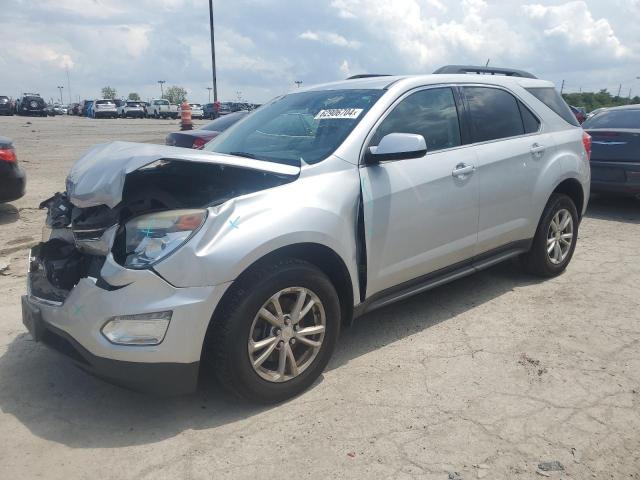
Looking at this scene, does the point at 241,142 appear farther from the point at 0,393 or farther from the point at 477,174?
the point at 0,393

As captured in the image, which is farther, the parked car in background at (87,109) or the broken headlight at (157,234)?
the parked car in background at (87,109)

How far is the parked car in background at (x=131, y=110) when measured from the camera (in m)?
52.4

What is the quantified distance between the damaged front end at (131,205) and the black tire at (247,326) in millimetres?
399

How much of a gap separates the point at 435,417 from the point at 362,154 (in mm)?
1573

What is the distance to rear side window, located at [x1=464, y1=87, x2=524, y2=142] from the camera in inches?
168

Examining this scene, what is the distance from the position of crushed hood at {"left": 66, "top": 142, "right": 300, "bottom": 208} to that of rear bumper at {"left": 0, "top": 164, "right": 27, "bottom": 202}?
4.57 m

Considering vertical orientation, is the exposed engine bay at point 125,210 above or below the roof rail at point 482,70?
below

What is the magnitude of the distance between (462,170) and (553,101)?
5.63ft

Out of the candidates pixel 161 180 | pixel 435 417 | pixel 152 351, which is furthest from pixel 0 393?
pixel 435 417

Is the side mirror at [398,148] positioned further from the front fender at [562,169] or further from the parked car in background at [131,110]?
the parked car in background at [131,110]

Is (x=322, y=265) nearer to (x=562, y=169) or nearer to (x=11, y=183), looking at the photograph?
(x=562, y=169)

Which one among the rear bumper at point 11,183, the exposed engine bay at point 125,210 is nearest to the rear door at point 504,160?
the exposed engine bay at point 125,210

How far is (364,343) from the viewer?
3.92 meters

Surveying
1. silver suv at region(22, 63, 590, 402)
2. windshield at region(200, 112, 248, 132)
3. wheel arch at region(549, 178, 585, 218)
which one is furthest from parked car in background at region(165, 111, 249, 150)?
wheel arch at region(549, 178, 585, 218)
